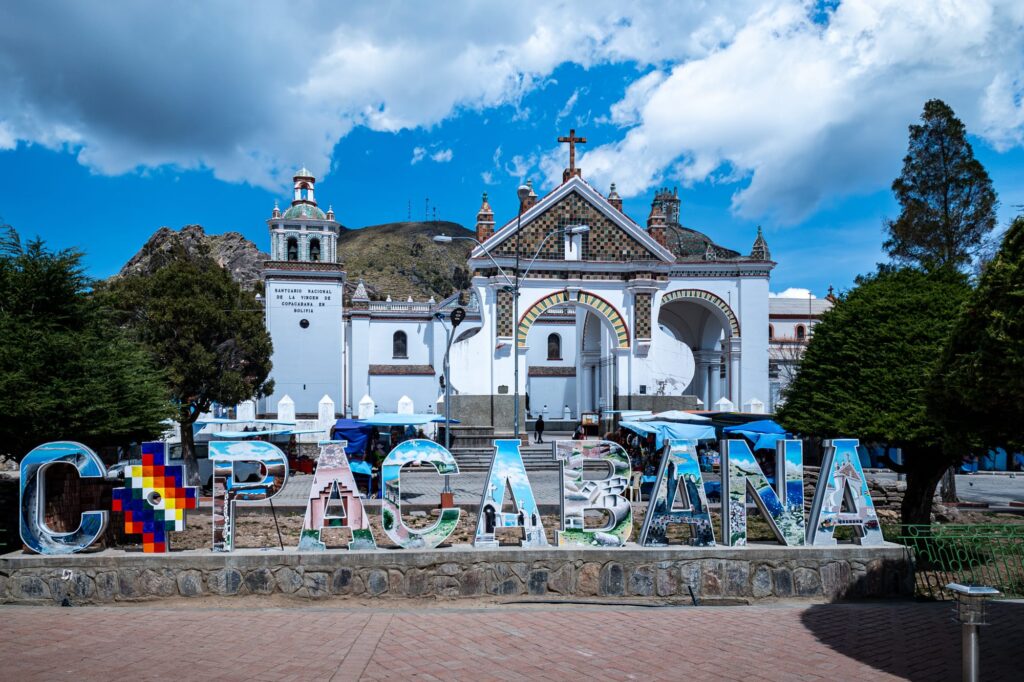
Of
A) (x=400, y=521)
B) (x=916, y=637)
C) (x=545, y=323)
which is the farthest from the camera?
(x=545, y=323)

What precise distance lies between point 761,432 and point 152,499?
44.4ft

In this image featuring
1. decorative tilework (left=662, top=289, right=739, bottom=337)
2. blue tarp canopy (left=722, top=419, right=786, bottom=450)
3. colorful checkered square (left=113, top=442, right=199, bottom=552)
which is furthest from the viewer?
decorative tilework (left=662, top=289, right=739, bottom=337)

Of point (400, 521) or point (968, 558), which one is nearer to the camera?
point (400, 521)

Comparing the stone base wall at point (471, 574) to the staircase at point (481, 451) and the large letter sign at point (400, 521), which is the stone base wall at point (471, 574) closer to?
the large letter sign at point (400, 521)

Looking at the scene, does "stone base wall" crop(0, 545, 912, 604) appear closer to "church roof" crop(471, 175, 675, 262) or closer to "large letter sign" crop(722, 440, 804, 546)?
"large letter sign" crop(722, 440, 804, 546)

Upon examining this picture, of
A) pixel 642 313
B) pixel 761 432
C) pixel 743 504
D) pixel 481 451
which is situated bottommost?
pixel 481 451

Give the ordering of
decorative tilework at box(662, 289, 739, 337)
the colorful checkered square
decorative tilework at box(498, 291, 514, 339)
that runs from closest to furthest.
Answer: the colorful checkered square → decorative tilework at box(498, 291, 514, 339) → decorative tilework at box(662, 289, 739, 337)

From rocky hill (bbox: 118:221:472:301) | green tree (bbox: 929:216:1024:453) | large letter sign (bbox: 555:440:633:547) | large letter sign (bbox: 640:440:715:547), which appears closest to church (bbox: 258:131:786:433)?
large letter sign (bbox: 555:440:633:547)

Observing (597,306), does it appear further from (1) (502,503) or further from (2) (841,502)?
(1) (502,503)

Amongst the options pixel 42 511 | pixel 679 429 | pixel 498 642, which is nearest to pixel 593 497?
pixel 498 642

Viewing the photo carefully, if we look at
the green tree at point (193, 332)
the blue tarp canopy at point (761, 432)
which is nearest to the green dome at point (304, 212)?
the green tree at point (193, 332)

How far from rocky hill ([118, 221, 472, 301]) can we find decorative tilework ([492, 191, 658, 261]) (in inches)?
1309

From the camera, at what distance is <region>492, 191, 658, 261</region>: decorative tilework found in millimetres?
29469

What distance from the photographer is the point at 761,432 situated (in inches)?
699
